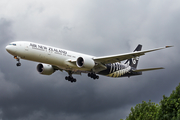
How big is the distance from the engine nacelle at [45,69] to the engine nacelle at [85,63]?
7.94 metres

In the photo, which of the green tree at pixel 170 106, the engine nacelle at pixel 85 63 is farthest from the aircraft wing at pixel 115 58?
the green tree at pixel 170 106

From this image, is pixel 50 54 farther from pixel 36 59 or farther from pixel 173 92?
pixel 173 92

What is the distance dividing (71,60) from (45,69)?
7.50 meters

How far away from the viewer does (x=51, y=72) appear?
5266cm

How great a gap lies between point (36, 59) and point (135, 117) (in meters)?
17.2

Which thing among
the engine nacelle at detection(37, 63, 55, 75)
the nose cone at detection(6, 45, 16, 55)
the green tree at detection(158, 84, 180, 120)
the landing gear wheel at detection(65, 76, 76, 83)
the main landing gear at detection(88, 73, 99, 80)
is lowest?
the green tree at detection(158, 84, 180, 120)

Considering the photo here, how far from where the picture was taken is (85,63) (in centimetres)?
4594

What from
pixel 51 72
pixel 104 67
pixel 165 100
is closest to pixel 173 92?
pixel 165 100

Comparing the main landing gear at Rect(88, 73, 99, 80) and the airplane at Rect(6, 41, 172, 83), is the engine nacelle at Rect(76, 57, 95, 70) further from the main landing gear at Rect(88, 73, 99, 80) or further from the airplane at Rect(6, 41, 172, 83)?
the main landing gear at Rect(88, 73, 99, 80)

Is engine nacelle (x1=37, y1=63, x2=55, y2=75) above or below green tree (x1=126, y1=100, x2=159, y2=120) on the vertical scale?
above

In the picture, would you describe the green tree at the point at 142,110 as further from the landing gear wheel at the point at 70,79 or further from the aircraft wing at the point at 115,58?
the landing gear wheel at the point at 70,79

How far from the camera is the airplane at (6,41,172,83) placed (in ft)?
137

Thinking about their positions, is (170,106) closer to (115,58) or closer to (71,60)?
(115,58)

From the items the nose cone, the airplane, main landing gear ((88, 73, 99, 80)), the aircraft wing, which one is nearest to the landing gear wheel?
the airplane
